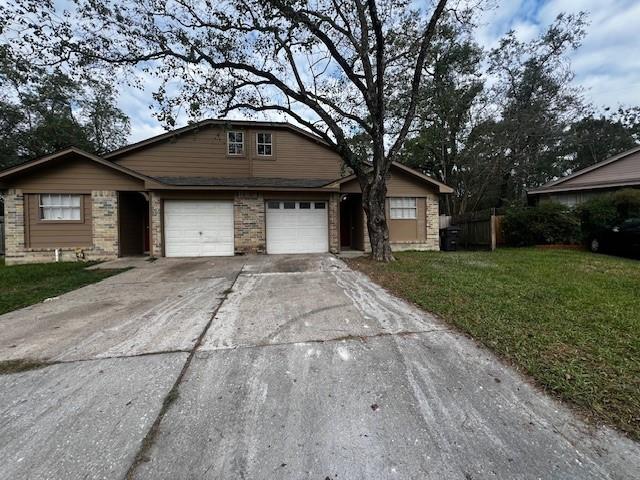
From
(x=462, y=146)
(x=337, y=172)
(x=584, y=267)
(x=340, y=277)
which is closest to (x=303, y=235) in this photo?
(x=337, y=172)

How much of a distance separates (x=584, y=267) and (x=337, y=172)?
8925mm

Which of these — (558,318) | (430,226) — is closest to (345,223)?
(430,226)

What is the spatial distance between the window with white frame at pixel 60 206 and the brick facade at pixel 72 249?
0.51 m

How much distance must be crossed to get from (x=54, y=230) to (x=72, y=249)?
0.89 metres

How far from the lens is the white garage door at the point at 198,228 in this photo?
1018 cm

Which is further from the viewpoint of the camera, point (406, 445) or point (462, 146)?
point (462, 146)

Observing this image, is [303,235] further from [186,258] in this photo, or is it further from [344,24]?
[344,24]

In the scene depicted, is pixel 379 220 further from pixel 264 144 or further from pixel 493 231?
pixel 264 144

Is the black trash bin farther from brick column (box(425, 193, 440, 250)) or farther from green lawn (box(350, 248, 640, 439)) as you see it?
green lawn (box(350, 248, 640, 439))

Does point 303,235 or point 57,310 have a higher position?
point 303,235

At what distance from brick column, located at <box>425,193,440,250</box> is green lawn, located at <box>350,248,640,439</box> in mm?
4707

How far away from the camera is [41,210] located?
31.9 ft

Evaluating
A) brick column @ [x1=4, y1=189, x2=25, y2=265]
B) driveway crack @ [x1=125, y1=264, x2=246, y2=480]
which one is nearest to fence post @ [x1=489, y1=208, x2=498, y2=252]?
driveway crack @ [x1=125, y1=264, x2=246, y2=480]

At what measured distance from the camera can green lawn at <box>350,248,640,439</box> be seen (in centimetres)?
214
